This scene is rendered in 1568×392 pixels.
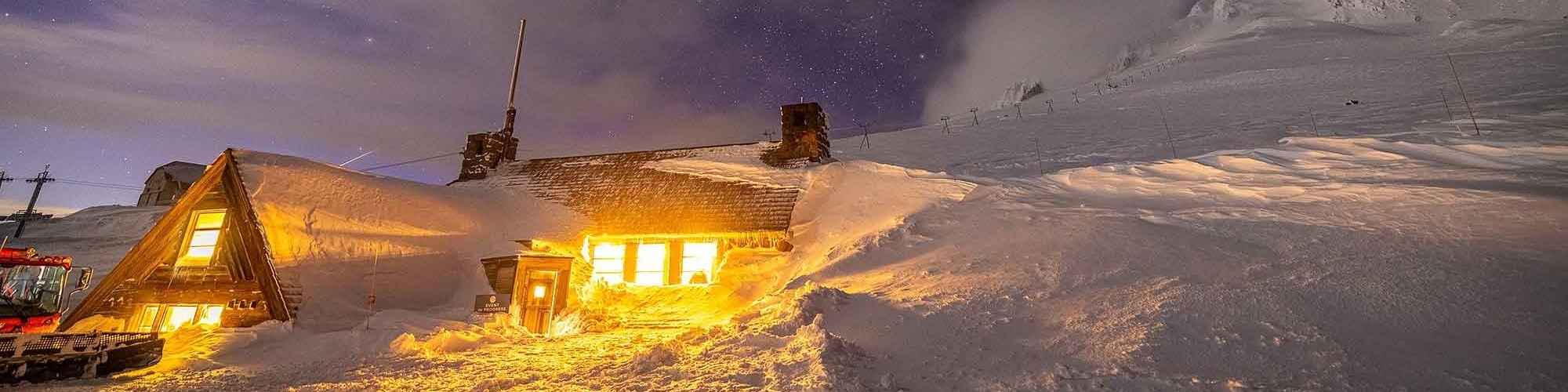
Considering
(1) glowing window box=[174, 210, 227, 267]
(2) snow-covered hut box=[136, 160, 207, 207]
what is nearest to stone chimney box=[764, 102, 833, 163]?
(1) glowing window box=[174, 210, 227, 267]

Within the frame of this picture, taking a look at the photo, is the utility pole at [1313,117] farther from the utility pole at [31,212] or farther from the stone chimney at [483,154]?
the utility pole at [31,212]

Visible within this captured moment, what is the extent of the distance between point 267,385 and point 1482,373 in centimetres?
988

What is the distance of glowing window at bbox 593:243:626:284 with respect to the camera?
1453 centimetres

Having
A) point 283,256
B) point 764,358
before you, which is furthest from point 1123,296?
point 283,256

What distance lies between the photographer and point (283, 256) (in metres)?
10.6

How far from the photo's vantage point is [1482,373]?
362cm

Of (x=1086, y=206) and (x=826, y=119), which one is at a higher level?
(x=826, y=119)

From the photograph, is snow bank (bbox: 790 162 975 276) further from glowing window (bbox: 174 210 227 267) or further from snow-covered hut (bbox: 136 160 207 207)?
snow-covered hut (bbox: 136 160 207 207)

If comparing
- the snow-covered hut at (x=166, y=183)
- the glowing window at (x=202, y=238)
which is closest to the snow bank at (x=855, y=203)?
the glowing window at (x=202, y=238)

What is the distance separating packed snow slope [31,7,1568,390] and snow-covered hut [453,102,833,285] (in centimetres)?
131

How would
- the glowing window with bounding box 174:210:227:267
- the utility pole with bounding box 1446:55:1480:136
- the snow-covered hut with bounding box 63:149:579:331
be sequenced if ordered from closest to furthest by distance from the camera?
the snow-covered hut with bounding box 63:149:579:331, the glowing window with bounding box 174:210:227:267, the utility pole with bounding box 1446:55:1480:136

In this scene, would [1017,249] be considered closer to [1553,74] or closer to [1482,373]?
[1482,373]

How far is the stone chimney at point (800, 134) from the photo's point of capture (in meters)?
16.2

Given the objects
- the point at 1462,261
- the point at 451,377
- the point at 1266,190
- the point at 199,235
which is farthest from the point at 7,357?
the point at 1266,190
